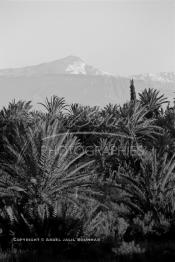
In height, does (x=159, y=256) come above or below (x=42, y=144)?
below

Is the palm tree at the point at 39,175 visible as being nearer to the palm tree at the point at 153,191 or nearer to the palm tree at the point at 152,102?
the palm tree at the point at 153,191

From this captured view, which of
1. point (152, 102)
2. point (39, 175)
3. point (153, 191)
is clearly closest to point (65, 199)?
point (39, 175)

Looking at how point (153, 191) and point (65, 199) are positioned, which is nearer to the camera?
point (65, 199)

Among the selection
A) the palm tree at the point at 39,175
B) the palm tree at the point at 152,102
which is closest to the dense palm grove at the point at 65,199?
the palm tree at the point at 39,175

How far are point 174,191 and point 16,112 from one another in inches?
520

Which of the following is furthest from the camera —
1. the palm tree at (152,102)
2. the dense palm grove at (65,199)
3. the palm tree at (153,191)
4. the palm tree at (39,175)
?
the palm tree at (152,102)

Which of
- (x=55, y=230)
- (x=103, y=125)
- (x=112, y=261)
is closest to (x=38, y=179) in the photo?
(x=55, y=230)

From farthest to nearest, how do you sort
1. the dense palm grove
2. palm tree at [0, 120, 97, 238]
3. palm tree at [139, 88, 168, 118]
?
palm tree at [139, 88, 168, 118] < palm tree at [0, 120, 97, 238] < the dense palm grove

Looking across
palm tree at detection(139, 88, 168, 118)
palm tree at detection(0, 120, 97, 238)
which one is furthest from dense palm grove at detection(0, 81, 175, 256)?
palm tree at detection(139, 88, 168, 118)

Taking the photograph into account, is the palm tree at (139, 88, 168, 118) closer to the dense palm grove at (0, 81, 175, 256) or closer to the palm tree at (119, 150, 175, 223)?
the dense palm grove at (0, 81, 175, 256)

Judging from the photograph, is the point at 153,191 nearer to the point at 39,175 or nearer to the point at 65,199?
the point at 65,199

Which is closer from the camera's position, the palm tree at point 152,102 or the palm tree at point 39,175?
the palm tree at point 39,175

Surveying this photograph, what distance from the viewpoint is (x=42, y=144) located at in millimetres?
7566

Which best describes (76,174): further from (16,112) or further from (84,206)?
(16,112)
